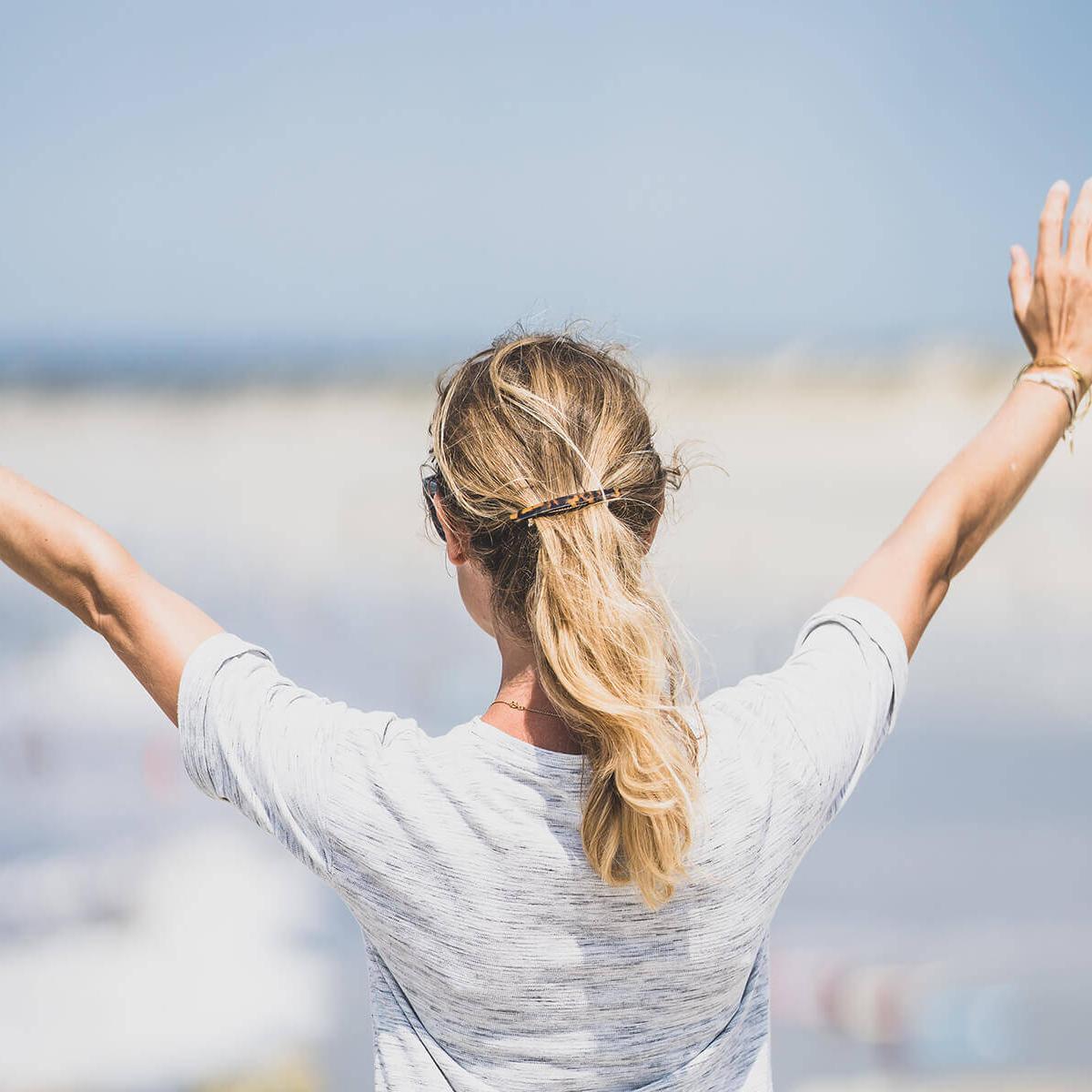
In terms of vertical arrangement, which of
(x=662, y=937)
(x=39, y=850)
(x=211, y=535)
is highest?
(x=211, y=535)

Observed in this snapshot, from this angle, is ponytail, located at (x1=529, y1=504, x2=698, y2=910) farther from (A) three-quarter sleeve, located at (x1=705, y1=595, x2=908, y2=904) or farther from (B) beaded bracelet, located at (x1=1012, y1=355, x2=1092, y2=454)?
(B) beaded bracelet, located at (x1=1012, y1=355, x2=1092, y2=454)

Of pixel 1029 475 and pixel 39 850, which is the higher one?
pixel 39 850

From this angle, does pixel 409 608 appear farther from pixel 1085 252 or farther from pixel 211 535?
pixel 1085 252

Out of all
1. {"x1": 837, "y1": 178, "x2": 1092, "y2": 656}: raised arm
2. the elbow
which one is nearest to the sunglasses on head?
the elbow

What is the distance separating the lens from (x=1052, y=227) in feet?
3.49

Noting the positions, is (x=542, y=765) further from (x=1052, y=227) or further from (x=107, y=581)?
(x=1052, y=227)

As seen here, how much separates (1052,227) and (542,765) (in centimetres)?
69

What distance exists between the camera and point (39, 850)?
2646 millimetres

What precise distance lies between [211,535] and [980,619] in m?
2.08

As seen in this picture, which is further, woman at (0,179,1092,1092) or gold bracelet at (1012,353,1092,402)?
gold bracelet at (1012,353,1092,402)

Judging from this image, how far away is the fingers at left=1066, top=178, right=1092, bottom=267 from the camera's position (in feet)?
3.45

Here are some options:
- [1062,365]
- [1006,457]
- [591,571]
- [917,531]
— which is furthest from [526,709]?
[1062,365]

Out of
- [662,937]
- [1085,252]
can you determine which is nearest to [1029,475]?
[1085,252]

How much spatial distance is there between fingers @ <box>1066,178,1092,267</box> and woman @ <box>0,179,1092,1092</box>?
1.47ft
